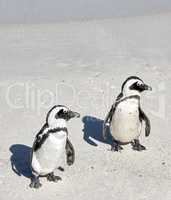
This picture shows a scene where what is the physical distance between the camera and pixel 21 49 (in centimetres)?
904

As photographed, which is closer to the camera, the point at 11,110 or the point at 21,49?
the point at 11,110

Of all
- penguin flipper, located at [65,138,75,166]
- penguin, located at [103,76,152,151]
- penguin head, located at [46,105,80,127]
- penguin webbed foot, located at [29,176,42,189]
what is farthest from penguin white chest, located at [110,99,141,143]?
penguin webbed foot, located at [29,176,42,189]

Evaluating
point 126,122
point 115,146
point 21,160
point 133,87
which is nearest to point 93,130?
point 115,146

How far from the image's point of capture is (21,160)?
5.51 m

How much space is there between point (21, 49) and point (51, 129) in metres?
4.25

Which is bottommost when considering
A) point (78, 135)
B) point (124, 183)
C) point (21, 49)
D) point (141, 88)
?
point (124, 183)

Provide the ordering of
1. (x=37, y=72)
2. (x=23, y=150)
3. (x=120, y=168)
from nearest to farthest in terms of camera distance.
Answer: (x=120, y=168) < (x=23, y=150) < (x=37, y=72)

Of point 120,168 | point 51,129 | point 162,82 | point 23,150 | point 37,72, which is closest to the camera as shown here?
point 51,129

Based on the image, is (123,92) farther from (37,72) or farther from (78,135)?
(37,72)

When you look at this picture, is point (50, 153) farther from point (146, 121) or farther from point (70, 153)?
point (146, 121)

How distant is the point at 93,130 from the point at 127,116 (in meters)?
0.69

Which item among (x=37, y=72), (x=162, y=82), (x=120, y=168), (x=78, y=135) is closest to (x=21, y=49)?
(x=37, y=72)

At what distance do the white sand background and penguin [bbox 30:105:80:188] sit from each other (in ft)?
0.52

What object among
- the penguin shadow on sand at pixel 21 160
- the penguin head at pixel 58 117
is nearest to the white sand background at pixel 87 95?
the penguin shadow on sand at pixel 21 160
